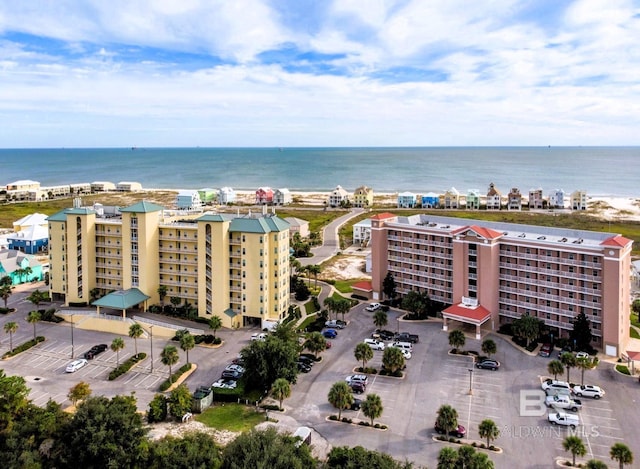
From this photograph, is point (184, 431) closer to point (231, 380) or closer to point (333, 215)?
point (231, 380)

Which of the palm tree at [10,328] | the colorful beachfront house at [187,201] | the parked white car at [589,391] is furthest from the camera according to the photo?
the colorful beachfront house at [187,201]

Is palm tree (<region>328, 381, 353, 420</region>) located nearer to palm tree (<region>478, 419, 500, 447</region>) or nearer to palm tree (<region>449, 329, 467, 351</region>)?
palm tree (<region>478, 419, 500, 447</region>)

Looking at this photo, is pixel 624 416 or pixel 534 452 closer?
pixel 534 452

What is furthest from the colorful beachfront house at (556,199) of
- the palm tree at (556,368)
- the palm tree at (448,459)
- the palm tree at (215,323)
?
the palm tree at (448,459)

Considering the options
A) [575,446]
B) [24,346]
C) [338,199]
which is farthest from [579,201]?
[24,346]

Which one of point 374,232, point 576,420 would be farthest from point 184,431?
point 374,232

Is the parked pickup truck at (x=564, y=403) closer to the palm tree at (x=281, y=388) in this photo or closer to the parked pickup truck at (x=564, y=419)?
the parked pickup truck at (x=564, y=419)

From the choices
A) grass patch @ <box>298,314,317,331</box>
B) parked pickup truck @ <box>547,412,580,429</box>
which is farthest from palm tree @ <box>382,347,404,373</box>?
grass patch @ <box>298,314,317,331</box>
